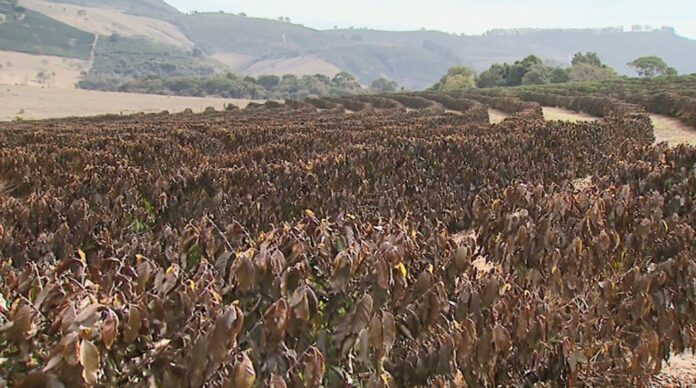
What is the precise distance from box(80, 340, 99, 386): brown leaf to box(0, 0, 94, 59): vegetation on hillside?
177m

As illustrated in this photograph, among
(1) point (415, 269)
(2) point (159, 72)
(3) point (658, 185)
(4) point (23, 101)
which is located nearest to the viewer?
(1) point (415, 269)

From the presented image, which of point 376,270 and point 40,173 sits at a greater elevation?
point 376,270

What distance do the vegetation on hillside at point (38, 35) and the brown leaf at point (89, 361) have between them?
177 meters

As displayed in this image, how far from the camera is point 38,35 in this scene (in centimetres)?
17038

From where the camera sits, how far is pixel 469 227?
998 centimetres

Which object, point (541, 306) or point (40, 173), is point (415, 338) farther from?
point (40, 173)

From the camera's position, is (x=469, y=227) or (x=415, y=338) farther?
(x=469, y=227)

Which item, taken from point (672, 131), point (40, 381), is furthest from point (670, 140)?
point (40, 381)

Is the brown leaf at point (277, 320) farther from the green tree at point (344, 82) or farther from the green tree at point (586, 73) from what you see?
the green tree at point (344, 82)

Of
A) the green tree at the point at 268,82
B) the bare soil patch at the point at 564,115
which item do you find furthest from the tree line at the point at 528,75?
the green tree at the point at 268,82

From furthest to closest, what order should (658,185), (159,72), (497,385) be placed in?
(159,72) → (658,185) → (497,385)

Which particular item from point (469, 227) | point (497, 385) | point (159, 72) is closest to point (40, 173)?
point (469, 227)

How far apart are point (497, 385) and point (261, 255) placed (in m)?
1.75

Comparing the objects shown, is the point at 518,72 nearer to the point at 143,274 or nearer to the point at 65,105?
the point at 65,105
